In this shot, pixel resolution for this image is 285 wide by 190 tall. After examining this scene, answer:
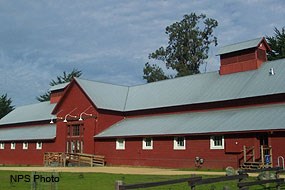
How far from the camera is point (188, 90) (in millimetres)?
43375

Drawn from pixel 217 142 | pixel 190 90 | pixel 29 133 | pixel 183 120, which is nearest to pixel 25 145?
pixel 29 133

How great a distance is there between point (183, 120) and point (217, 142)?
6064 millimetres

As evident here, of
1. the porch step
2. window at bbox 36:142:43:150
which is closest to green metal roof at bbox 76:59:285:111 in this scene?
the porch step

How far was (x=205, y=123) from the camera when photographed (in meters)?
35.4

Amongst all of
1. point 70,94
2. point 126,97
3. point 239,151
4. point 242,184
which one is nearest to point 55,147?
point 70,94

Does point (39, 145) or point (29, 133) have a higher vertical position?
point (29, 133)

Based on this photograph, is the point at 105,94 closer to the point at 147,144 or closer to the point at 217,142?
the point at 147,144

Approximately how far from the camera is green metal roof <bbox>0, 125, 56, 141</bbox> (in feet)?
173

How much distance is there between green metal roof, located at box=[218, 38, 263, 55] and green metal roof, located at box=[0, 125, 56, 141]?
23791mm

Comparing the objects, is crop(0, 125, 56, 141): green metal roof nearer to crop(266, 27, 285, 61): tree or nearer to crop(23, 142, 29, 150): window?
crop(23, 142, 29, 150): window

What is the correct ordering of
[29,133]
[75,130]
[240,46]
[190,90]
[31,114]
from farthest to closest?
1. [31,114]
2. [29,133]
3. [75,130]
4. [190,90]
5. [240,46]

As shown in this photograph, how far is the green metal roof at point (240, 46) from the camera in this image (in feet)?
130

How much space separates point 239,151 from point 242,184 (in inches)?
741

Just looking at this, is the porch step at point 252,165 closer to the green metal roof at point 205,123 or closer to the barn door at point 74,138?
the green metal roof at point 205,123
